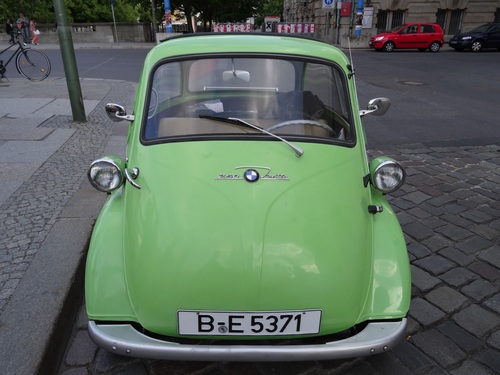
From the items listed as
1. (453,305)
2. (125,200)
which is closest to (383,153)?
(453,305)

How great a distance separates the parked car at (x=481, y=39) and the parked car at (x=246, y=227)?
2620 cm

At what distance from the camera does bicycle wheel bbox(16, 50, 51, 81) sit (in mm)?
11859

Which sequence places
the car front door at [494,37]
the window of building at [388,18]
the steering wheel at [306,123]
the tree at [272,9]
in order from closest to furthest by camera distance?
the steering wheel at [306,123]
the car front door at [494,37]
the window of building at [388,18]
the tree at [272,9]

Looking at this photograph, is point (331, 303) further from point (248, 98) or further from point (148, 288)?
point (248, 98)

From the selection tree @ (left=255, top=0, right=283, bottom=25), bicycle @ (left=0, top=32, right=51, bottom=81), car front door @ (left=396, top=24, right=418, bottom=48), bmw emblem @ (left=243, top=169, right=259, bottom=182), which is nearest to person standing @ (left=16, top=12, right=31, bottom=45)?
bicycle @ (left=0, top=32, right=51, bottom=81)

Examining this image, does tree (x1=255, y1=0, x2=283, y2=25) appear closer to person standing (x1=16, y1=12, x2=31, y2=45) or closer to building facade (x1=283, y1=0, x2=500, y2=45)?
building facade (x1=283, y1=0, x2=500, y2=45)

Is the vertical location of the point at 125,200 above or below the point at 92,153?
above

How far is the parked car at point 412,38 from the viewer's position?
24545 millimetres

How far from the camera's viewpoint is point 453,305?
9.78ft

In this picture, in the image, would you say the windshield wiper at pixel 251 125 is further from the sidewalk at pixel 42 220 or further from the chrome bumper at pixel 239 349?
the sidewalk at pixel 42 220

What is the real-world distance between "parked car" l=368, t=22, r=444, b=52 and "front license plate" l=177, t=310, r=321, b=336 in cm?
2544

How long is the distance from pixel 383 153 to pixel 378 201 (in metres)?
3.77

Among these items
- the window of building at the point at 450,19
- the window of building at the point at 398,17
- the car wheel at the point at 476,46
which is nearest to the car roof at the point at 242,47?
the car wheel at the point at 476,46

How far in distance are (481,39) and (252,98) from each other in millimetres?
26788
